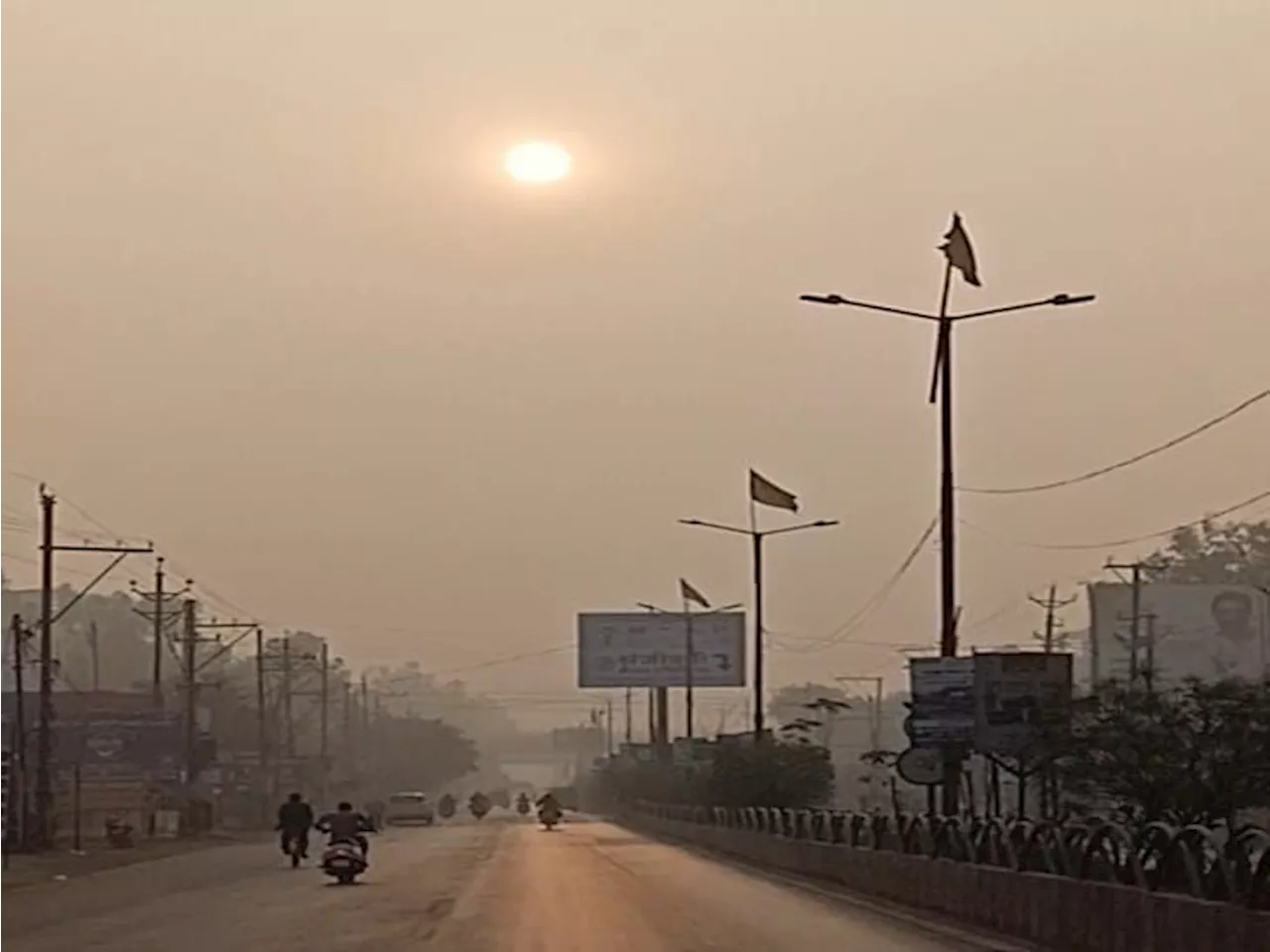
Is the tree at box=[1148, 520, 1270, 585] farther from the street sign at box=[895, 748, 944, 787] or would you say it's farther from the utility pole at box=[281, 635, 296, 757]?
the street sign at box=[895, 748, 944, 787]

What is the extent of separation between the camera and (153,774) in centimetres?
11094

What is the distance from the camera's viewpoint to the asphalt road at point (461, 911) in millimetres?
28312

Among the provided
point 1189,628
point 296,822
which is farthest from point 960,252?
point 1189,628

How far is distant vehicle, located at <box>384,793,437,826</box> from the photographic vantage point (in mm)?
122938

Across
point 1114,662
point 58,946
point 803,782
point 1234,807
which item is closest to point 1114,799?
point 1234,807

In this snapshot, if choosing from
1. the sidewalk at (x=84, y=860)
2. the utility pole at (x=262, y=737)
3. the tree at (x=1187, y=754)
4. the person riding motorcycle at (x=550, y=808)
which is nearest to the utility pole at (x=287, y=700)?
the utility pole at (x=262, y=737)

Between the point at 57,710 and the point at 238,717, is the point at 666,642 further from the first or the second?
the point at 238,717

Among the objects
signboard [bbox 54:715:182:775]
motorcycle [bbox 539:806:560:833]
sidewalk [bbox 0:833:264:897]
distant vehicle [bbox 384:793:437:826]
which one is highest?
signboard [bbox 54:715:182:775]

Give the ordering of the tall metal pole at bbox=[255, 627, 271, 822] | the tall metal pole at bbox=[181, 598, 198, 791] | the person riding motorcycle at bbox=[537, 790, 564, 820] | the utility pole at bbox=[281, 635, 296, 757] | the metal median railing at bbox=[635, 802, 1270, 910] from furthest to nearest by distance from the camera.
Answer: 1. the utility pole at bbox=[281, 635, 296, 757]
2. the tall metal pole at bbox=[255, 627, 271, 822]
3. the person riding motorcycle at bbox=[537, 790, 564, 820]
4. the tall metal pole at bbox=[181, 598, 198, 791]
5. the metal median railing at bbox=[635, 802, 1270, 910]

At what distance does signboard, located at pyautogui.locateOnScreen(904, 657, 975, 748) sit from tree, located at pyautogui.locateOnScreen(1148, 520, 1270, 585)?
119m

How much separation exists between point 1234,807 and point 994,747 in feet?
18.7

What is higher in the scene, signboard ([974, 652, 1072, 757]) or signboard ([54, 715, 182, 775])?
signboard ([974, 652, 1072, 757])

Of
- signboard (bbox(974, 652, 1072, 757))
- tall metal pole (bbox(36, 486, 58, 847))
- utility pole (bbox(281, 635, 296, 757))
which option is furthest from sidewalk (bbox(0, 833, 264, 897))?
utility pole (bbox(281, 635, 296, 757))

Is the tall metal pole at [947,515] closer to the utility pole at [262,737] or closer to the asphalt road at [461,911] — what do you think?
the asphalt road at [461,911]
